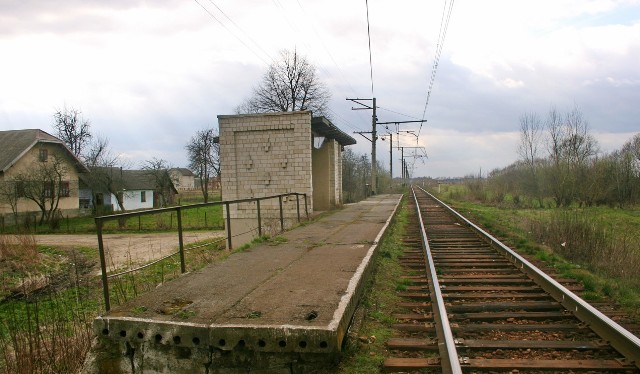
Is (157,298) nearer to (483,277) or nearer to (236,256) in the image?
(236,256)

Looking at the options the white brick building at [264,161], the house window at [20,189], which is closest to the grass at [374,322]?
the white brick building at [264,161]

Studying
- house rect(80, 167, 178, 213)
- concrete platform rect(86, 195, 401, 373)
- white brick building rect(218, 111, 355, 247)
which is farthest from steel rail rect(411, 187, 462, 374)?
house rect(80, 167, 178, 213)

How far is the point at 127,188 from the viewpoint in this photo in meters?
55.1

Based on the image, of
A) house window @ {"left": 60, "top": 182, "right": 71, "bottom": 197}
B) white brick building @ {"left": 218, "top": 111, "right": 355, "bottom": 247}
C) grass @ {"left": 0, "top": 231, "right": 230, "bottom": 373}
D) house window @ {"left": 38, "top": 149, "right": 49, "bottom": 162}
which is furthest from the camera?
house window @ {"left": 60, "top": 182, "right": 71, "bottom": 197}

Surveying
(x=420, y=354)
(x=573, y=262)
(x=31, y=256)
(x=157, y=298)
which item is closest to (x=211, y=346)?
(x=157, y=298)

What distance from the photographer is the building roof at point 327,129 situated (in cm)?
1998

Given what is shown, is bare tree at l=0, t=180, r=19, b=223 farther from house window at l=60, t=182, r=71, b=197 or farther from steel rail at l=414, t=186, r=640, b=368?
steel rail at l=414, t=186, r=640, b=368

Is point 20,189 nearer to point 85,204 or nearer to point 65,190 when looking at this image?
point 65,190

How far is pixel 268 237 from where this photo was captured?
11250 mm

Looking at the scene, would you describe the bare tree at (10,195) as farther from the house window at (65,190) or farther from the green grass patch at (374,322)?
the green grass patch at (374,322)

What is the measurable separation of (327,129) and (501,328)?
1731cm

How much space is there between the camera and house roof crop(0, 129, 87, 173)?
121 ft

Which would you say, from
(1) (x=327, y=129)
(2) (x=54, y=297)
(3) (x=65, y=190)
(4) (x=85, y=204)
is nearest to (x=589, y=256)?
(2) (x=54, y=297)

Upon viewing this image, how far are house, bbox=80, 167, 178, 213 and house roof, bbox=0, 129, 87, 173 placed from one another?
122 inches
